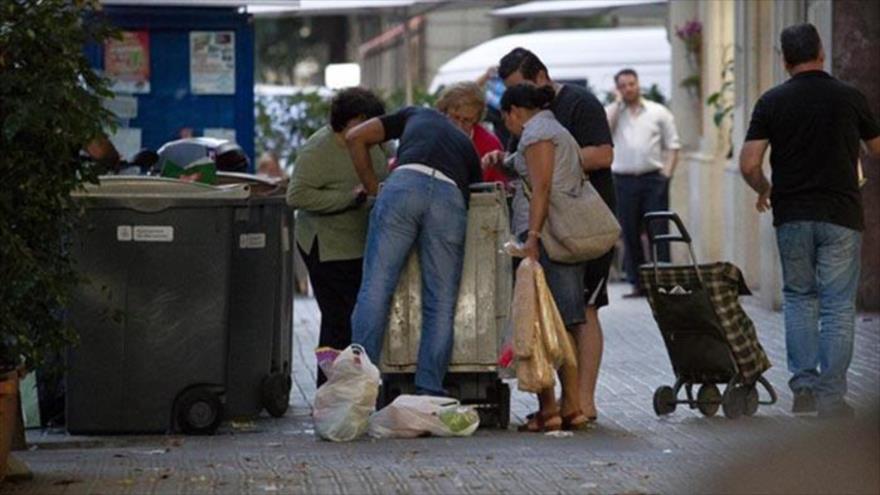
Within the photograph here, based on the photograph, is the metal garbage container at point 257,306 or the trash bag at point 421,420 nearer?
the trash bag at point 421,420

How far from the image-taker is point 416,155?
37.4ft

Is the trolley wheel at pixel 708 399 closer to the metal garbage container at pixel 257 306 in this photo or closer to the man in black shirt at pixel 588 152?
the man in black shirt at pixel 588 152

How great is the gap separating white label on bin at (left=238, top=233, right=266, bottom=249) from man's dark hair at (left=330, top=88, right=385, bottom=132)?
2.23ft

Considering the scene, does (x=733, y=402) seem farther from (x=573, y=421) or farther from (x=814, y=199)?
(x=814, y=199)

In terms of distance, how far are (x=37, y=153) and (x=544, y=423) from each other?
3245 millimetres

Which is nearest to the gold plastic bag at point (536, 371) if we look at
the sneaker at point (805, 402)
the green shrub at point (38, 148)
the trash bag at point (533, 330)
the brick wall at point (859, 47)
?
the trash bag at point (533, 330)

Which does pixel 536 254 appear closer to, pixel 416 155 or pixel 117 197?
pixel 416 155

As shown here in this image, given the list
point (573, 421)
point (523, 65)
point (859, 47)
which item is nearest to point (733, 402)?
point (573, 421)

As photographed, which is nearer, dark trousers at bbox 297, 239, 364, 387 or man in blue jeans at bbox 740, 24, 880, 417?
man in blue jeans at bbox 740, 24, 880, 417

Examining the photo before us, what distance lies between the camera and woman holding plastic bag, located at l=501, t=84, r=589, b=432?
36.5 ft

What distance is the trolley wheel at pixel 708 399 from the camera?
11.9 metres

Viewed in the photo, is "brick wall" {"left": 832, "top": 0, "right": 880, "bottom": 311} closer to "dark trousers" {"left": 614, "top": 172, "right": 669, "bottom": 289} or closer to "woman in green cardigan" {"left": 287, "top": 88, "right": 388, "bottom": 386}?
"dark trousers" {"left": 614, "top": 172, "right": 669, "bottom": 289}

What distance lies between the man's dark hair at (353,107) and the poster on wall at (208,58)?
504cm

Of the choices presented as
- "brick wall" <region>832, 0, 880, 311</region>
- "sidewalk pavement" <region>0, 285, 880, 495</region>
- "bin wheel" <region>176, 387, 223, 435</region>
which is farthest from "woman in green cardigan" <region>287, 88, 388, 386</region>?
"brick wall" <region>832, 0, 880, 311</region>
